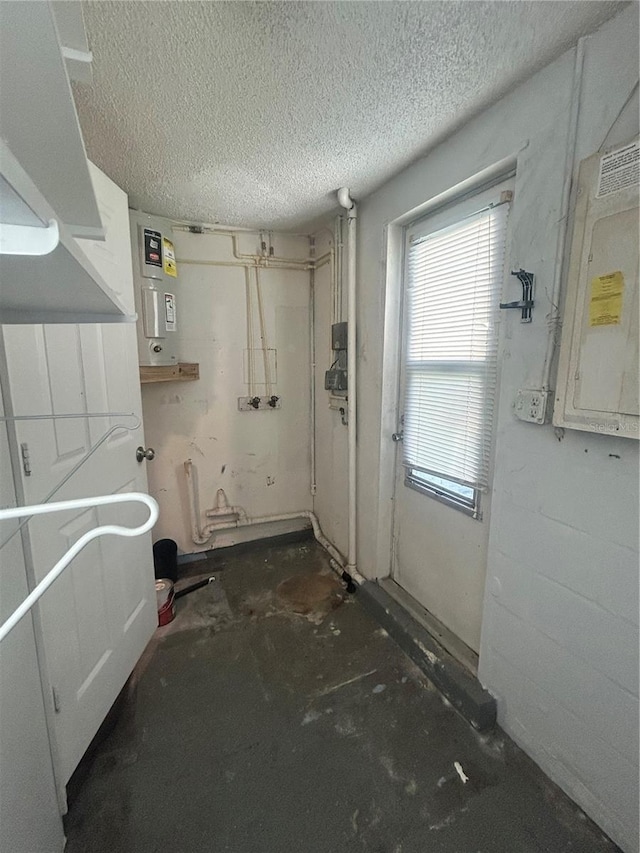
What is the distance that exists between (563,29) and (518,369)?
3.02ft

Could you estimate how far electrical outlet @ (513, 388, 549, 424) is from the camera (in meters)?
1.15

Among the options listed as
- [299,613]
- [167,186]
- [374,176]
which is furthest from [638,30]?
[299,613]

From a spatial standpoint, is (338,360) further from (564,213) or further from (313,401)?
(564,213)

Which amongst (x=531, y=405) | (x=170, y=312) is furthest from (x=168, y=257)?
(x=531, y=405)

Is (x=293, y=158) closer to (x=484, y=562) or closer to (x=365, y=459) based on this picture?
(x=365, y=459)

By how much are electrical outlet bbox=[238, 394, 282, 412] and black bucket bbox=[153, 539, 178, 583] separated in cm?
106

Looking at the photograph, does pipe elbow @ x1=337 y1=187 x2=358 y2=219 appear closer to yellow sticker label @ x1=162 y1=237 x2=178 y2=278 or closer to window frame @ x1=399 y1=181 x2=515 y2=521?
window frame @ x1=399 y1=181 x2=515 y2=521

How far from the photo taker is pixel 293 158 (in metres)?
1.56

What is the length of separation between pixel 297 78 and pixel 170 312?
1334 mm

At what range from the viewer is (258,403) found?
2680 mm

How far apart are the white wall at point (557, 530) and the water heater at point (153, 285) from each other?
4.85 ft

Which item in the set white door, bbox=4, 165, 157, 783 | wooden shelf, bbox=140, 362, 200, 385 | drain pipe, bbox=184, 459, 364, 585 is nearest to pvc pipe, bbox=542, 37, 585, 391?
white door, bbox=4, 165, 157, 783

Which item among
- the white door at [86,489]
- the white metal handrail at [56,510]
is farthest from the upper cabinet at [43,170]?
the white door at [86,489]

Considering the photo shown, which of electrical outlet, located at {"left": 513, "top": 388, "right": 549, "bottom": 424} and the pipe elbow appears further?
the pipe elbow
